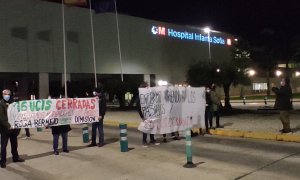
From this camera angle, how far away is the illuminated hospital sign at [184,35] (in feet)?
202

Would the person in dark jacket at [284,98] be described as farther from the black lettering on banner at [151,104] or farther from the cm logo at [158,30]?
the cm logo at [158,30]

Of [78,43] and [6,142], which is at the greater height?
[78,43]

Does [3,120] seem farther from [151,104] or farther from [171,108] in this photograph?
[171,108]

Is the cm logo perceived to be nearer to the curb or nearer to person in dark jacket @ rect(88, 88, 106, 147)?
the curb

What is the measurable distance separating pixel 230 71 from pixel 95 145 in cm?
1720

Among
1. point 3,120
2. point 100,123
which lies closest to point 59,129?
point 100,123

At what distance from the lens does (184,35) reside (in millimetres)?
66875

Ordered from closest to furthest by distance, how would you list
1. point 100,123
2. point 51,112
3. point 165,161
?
1. point 165,161
2. point 51,112
3. point 100,123

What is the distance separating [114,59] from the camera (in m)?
54.2

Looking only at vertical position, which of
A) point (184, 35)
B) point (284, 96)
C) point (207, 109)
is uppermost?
point (184, 35)

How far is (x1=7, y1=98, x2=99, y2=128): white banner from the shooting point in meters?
12.8

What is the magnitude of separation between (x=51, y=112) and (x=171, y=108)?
403 cm

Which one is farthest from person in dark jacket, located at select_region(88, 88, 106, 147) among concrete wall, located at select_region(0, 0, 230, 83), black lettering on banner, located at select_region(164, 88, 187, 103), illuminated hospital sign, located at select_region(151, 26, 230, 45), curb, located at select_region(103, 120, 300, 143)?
illuminated hospital sign, located at select_region(151, 26, 230, 45)

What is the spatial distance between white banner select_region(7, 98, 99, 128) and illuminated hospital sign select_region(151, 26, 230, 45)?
46.9m
